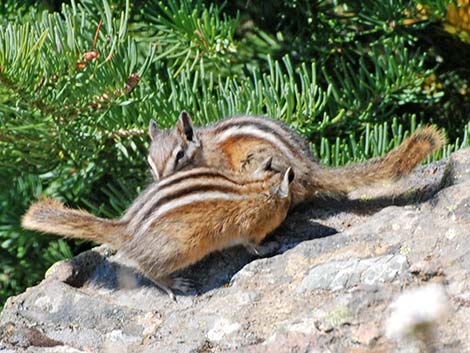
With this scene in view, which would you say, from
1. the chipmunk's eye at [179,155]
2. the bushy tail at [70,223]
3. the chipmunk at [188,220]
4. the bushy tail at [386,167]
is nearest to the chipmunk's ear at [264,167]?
the chipmunk at [188,220]

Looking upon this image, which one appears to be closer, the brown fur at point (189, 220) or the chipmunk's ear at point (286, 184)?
the brown fur at point (189, 220)

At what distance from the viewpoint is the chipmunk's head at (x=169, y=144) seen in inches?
122

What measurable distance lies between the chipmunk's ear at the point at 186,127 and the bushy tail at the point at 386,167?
49cm

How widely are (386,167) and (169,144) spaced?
0.75 m

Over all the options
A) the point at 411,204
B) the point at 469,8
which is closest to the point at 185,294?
the point at 411,204

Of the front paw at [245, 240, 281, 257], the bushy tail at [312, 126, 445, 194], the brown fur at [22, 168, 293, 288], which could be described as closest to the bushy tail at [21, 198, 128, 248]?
the brown fur at [22, 168, 293, 288]

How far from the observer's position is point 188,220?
252 centimetres

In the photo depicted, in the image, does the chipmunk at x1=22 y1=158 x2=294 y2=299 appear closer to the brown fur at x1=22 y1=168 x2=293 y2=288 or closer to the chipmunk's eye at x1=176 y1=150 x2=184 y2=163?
the brown fur at x1=22 y1=168 x2=293 y2=288

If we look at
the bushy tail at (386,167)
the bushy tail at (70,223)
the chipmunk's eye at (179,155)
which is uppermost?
the bushy tail at (386,167)

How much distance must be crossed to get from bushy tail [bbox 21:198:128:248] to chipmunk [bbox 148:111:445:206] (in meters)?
0.45

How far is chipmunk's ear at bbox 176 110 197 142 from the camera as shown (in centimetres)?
306

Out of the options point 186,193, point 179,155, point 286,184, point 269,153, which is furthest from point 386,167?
point 179,155

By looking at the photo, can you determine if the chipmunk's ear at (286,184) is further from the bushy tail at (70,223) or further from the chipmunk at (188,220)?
the bushy tail at (70,223)

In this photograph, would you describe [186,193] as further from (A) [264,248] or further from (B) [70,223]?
(B) [70,223]
